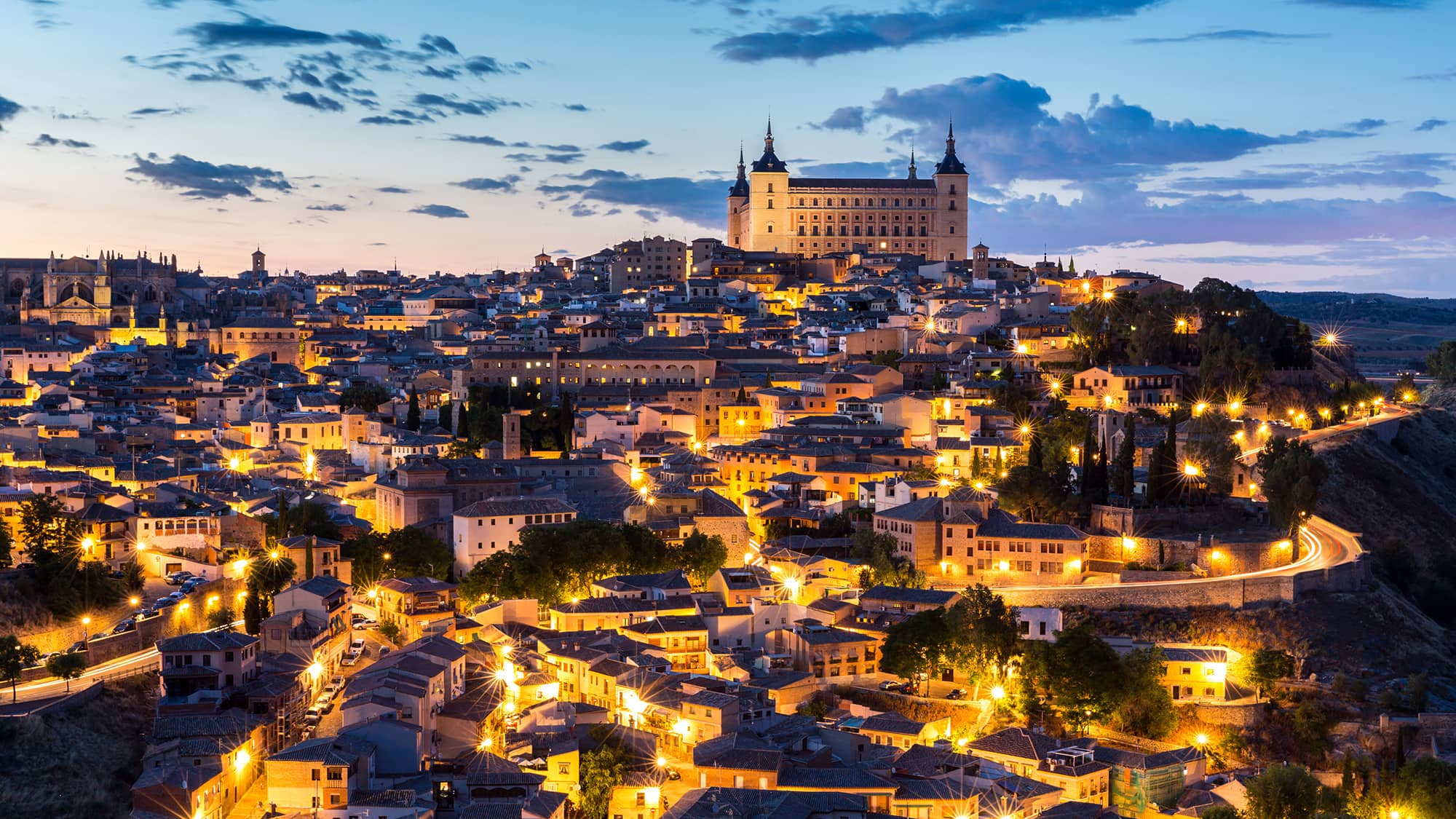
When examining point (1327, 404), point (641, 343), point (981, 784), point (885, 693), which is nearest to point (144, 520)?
point (885, 693)

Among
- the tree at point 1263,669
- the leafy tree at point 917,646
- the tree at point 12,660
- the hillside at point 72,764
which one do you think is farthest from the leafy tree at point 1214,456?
the tree at point 12,660

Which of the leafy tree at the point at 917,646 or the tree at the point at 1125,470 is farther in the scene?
the tree at the point at 1125,470

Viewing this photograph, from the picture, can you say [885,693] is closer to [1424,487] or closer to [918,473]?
[918,473]

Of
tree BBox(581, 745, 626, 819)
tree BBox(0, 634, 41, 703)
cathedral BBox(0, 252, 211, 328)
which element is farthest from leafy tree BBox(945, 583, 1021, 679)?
cathedral BBox(0, 252, 211, 328)

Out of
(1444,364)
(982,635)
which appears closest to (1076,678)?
(982,635)

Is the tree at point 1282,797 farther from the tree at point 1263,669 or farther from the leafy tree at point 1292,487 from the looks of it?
the leafy tree at point 1292,487

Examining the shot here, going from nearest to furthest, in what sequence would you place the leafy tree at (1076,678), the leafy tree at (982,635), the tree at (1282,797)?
1. the tree at (1282,797)
2. the leafy tree at (1076,678)
3. the leafy tree at (982,635)

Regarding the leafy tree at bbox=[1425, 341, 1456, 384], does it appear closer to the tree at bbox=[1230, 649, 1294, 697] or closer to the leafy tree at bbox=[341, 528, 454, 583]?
the tree at bbox=[1230, 649, 1294, 697]
